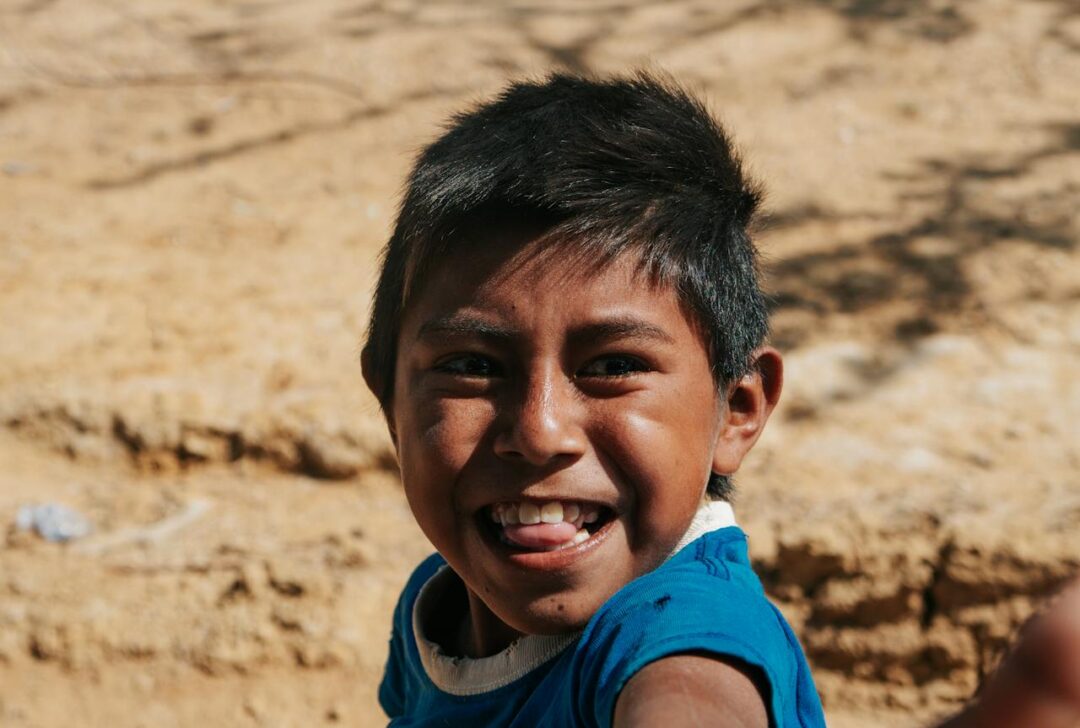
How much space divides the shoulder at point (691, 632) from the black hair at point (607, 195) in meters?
0.33

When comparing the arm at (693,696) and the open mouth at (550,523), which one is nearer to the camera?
the arm at (693,696)

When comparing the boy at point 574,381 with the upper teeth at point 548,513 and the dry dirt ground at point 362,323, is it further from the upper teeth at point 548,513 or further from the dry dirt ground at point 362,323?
the dry dirt ground at point 362,323

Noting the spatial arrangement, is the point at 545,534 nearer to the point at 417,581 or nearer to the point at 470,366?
the point at 470,366

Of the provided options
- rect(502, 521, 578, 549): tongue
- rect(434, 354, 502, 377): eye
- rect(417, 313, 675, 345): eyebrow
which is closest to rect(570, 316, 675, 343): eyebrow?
rect(417, 313, 675, 345): eyebrow

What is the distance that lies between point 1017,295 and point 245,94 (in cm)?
299

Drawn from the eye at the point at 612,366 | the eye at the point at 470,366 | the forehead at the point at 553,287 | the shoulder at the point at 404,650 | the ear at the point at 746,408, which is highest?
the forehead at the point at 553,287

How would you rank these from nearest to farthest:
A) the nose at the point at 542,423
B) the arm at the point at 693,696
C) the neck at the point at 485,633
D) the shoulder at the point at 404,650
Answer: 1. the arm at the point at 693,696
2. the nose at the point at 542,423
3. the neck at the point at 485,633
4. the shoulder at the point at 404,650

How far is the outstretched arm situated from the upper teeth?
77 cm

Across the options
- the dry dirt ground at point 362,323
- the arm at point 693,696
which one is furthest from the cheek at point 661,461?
the dry dirt ground at point 362,323

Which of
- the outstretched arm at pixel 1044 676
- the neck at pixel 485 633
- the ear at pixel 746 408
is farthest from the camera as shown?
the neck at pixel 485 633

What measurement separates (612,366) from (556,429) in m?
0.12

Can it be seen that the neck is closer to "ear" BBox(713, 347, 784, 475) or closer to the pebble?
"ear" BBox(713, 347, 784, 475)

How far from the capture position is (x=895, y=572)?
9.46ft

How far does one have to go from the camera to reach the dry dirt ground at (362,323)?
116 inches
